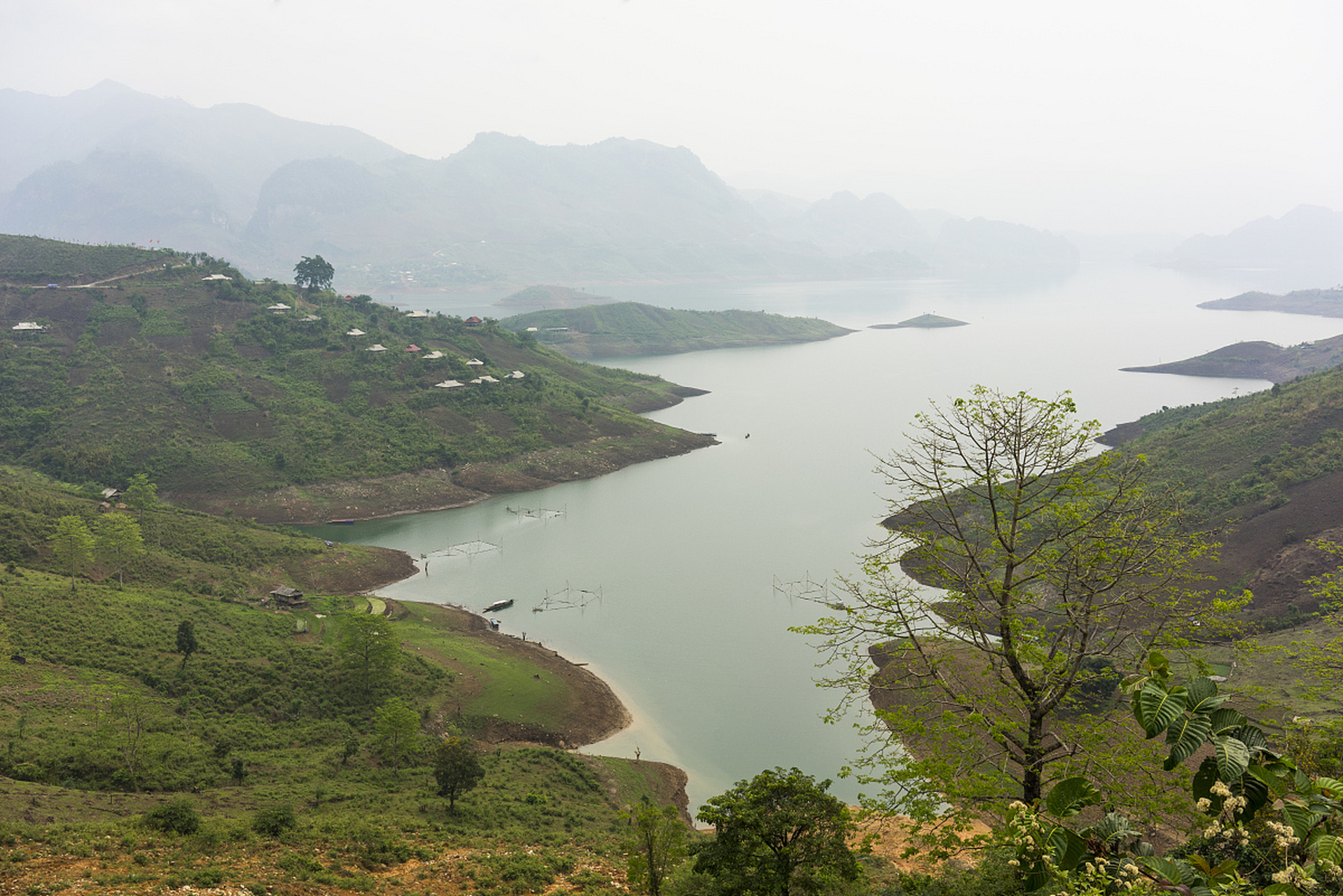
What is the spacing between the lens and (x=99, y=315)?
64.1 meters

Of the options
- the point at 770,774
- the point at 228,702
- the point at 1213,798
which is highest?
the point at 1213,798

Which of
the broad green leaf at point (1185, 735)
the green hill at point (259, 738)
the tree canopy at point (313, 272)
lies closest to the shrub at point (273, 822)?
the green hill at point (259, 738)

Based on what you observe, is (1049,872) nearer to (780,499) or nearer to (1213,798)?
(1213,798)

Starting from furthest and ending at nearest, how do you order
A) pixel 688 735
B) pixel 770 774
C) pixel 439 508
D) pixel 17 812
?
1. pixel 439 508
2. pixel 688 735
3. pixel 17 812
4. pixel 770 774

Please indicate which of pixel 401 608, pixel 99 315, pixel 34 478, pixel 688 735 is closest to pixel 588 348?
pixel 99 315

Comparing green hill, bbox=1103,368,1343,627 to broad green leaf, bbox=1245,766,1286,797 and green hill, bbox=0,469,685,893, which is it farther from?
green hill, bbox=0,469,685,893

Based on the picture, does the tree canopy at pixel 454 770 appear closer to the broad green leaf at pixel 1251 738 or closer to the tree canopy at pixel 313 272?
the broad green leaf at pixel 1251 738

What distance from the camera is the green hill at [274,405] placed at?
51.5 metres

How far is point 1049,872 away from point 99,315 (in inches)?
3114

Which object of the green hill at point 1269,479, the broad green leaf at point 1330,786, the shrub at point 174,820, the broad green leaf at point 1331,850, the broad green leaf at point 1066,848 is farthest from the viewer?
the green hill at point 1269,479

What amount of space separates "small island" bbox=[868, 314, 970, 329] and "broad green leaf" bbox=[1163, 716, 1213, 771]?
164870 millimetres

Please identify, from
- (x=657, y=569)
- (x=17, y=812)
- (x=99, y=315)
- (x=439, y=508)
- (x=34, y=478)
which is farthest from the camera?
(x=99, y=315)

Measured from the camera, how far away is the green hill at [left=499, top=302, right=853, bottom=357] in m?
131

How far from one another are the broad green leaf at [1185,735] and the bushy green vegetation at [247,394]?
5458 cm
